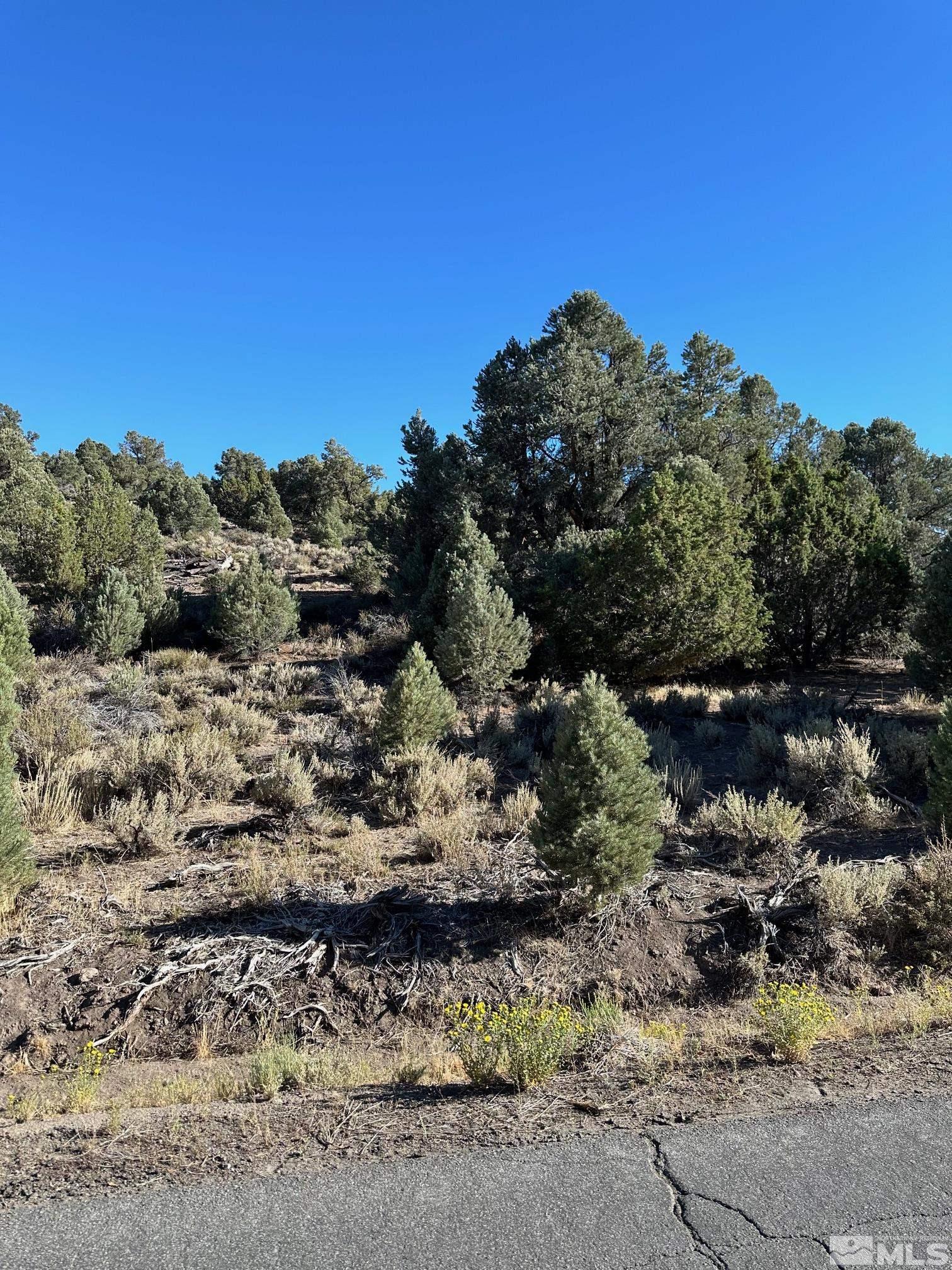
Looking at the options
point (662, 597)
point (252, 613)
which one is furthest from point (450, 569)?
point (662, 597)

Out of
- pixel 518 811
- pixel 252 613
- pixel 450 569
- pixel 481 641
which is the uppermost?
pixel 450 569

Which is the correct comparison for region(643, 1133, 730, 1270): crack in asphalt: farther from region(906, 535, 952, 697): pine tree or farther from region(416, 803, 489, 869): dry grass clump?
region(906, 535, 952, 697): pine tree

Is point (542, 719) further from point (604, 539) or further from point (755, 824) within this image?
point (604, 539)

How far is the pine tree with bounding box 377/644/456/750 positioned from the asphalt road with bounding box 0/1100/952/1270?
6.78m

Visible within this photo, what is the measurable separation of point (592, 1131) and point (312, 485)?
148 feet

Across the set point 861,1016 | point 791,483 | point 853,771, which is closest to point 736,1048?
point 861,1016

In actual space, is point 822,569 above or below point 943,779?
above

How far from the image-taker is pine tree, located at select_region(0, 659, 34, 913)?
5527mm

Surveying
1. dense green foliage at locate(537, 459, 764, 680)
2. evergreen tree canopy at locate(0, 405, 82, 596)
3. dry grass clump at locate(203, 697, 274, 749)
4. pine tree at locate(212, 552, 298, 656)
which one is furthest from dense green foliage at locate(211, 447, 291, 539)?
dry grass clump at locate(203, 697, 274, 749)

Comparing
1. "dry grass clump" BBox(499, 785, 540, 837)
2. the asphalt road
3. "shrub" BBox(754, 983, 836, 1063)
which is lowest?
"shrub" BBox(754, 983, 836, 1063)

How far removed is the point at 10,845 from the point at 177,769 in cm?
261

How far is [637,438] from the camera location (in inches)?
840

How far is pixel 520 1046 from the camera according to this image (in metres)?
3.58

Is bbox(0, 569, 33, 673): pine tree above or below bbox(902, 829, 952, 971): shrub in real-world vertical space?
above
